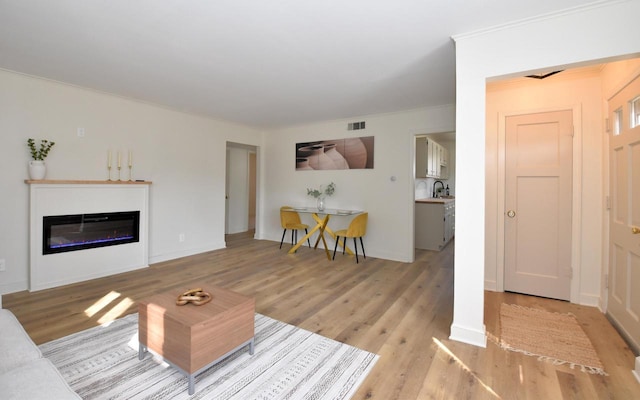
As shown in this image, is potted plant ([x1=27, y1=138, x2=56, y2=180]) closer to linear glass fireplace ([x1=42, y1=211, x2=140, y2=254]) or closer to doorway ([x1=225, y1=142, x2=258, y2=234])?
linear glass fireplace ([x1=42, y1=211, x2=140, y2=254])

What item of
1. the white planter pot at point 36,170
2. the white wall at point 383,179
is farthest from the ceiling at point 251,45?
the white planter pot at point 36,170

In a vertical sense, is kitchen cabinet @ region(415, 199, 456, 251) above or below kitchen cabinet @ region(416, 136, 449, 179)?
below

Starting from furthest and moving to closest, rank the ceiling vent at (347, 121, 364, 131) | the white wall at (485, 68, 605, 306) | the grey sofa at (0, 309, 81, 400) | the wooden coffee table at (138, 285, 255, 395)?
1. the ceiling vent at (347, 121, 364, 131)
2. the white wall at (485, 68, 605, 306)
3. the wooden coffee table at (138, 285, 255, 395)
4. the grey sofa at (0, 309, 81, 400)

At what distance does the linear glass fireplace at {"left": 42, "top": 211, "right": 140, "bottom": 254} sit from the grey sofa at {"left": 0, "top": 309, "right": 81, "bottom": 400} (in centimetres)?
242

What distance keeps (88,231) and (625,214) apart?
18.4 ft

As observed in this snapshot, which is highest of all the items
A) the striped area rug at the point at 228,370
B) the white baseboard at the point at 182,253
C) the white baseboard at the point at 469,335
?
the white baseboard at the point at 182,253

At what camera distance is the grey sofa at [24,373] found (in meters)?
1.07

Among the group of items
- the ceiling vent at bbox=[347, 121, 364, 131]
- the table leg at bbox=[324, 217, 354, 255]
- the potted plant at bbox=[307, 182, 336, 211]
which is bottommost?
the table leg at bbox=[324, 217, 354, 255]

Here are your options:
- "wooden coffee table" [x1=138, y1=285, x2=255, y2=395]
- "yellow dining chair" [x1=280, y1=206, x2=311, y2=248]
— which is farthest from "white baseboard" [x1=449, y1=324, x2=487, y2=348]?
"yellow dining chair" [x1=280, y1=206, x2=311, y2=248]

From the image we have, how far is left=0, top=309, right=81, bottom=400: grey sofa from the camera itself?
1067 millimetres

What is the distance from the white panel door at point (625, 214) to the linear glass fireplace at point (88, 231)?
5.35 metres

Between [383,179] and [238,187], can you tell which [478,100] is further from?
[238,187]

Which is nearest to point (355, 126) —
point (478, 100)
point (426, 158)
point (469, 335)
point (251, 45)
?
point (426, 158)

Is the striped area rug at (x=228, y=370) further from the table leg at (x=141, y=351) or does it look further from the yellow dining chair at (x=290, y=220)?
the yellow dining chair at (x=290, y=220)
